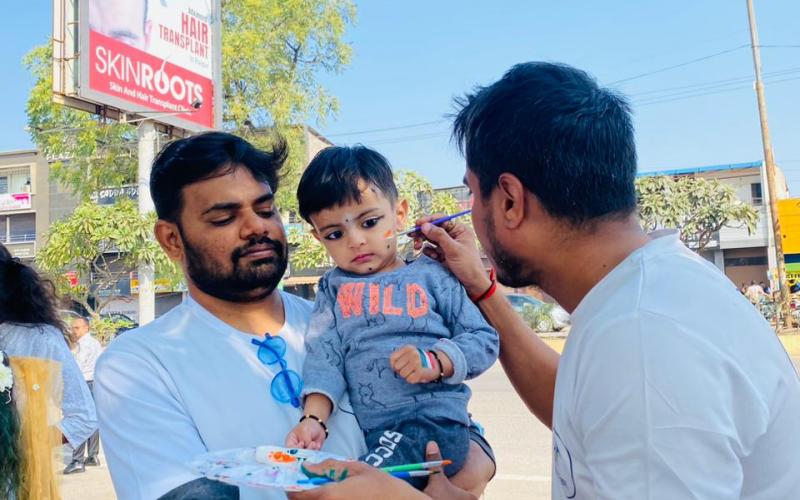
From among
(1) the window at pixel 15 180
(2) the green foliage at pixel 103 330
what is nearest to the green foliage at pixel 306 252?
(2) the green foliage at pixel 103 330

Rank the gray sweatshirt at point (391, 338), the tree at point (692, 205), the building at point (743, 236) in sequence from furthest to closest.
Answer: the building at point (743, 236)
the tree at point (692, 205)
the gray sweatshirt at point (391, 338)

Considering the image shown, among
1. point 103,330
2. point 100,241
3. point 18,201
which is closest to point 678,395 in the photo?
point 103,330

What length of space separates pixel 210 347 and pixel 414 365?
558 mm

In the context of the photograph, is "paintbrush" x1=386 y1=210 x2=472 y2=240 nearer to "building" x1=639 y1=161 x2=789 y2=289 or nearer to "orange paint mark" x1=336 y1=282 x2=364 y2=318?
"orange paint mark" x1=336 y1=282 x2=364 y2=318

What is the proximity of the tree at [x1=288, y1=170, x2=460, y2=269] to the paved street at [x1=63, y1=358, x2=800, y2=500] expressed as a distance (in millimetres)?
8712

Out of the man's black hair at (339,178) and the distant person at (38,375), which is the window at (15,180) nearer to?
the distant person at (38,375)

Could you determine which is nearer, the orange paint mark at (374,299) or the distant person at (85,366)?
the orange paint mark at (374,299)

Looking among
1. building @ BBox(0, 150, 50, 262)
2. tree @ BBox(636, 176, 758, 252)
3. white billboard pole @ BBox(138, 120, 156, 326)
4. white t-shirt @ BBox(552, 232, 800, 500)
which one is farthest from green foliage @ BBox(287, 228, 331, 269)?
building @ BBox(0, 150, 50, 262)

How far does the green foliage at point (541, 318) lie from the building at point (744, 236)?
38.3ft

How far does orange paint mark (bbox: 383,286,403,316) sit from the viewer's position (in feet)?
7.23

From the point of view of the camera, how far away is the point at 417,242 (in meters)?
2.51

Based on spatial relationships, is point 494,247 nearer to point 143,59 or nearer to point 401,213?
point 401,213

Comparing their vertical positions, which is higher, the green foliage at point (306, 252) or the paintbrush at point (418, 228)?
the green foliage at point (306, 252)

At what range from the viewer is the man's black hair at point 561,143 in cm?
147
